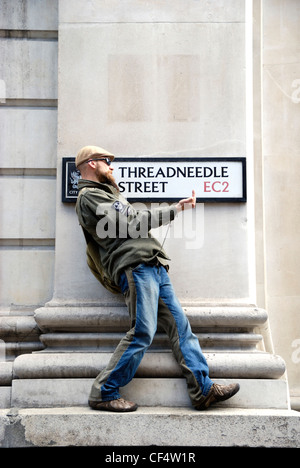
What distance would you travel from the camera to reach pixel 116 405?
5363 millimetres

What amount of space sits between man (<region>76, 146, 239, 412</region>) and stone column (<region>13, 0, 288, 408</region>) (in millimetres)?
380

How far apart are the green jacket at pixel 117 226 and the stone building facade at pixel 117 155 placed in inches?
21.6

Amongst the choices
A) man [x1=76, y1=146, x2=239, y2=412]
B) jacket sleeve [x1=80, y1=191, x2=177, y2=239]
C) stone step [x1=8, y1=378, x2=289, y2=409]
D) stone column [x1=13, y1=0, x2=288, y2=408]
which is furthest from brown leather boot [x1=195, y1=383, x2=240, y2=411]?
jacket sleeve [x1=80, y1=191, x2=177, y2=239]

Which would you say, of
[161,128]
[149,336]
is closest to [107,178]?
[161,128]

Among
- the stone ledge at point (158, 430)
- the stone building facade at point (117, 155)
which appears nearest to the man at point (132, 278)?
the stone ledge at point (158, 430)

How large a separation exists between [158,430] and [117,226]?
1549 millimetres

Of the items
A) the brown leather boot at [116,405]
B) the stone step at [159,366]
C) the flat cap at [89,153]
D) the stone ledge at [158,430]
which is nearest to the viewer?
the stone ledge at [158,430]

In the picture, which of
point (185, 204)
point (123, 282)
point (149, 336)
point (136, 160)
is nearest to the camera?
point (149, 336)

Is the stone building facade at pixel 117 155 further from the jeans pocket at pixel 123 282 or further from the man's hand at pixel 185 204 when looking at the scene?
the man's hand at pixel 185 204

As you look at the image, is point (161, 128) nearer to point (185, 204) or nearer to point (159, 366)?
point (185, 204)

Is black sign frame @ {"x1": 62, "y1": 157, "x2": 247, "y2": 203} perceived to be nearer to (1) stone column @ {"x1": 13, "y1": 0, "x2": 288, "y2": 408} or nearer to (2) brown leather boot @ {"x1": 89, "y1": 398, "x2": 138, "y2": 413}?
(1) stone column @ {"x1": 13, "y1": 0, "x2": 288, "y2": 408}

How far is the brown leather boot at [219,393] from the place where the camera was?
5363mm

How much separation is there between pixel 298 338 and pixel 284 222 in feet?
3.91
